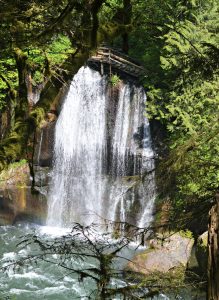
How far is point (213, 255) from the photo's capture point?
3.51 metres

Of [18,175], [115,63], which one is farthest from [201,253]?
[115,63]

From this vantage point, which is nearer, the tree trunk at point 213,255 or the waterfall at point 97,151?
the tree trunk at point 213,255

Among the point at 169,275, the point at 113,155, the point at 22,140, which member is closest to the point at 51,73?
the point at 22,140

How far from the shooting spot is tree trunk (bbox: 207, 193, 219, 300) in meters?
3.44

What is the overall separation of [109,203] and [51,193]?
237 cm

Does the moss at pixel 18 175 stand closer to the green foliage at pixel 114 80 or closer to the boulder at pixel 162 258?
the green foliage at pixel 114 80

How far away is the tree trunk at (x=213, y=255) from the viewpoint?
344 centimetres

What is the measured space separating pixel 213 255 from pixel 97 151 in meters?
14.7

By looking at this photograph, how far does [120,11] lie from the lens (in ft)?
15.4

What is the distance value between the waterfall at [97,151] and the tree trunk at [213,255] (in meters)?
13.3

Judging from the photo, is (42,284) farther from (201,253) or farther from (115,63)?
(115,63)

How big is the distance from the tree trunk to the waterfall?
1334 centimetres

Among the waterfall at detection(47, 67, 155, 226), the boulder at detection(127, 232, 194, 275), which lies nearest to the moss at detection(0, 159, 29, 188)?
the waterfall at detection(47, 67, 155, 226)

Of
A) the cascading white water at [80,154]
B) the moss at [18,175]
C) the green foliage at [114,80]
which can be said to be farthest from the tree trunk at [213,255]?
the green foliage at [114,80]
